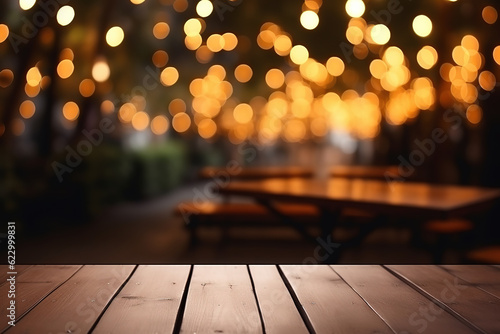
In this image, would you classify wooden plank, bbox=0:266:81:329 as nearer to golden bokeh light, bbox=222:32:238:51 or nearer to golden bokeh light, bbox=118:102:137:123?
golden bokeh light, bbox=222:32:238:51

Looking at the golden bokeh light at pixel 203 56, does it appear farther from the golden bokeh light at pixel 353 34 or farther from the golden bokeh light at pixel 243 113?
the golden bokeh light at pixel 353 34

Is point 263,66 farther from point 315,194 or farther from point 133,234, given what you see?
point 315,194

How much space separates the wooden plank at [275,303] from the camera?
148 cm

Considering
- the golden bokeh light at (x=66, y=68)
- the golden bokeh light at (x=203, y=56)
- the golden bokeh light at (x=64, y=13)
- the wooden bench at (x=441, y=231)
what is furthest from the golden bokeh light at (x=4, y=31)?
the golden bokeh light at (x=203, y=56)

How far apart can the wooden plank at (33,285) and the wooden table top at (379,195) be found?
7.29 ft

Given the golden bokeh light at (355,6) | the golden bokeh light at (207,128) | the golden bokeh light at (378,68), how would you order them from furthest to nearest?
the golden bokeh light at (207,128) < the golden bokeh light at (378,68) < the golden bokeh light at (355,6)

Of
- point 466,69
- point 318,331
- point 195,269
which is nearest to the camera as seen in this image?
point 318,331

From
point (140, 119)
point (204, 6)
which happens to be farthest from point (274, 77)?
point (140, 119)

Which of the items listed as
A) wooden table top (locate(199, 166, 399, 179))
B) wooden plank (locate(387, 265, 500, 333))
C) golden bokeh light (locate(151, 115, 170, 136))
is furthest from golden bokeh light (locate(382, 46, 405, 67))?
golden bokeh light (locate(151, 115, 170, 136))

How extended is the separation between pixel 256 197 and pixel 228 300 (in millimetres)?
2881

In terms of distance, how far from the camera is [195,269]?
2.11 metres

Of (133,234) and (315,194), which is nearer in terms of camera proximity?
(315,194)

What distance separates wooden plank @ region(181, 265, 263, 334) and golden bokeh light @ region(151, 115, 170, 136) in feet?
59.9

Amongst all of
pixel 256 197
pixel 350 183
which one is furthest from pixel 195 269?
pixel 350 183
